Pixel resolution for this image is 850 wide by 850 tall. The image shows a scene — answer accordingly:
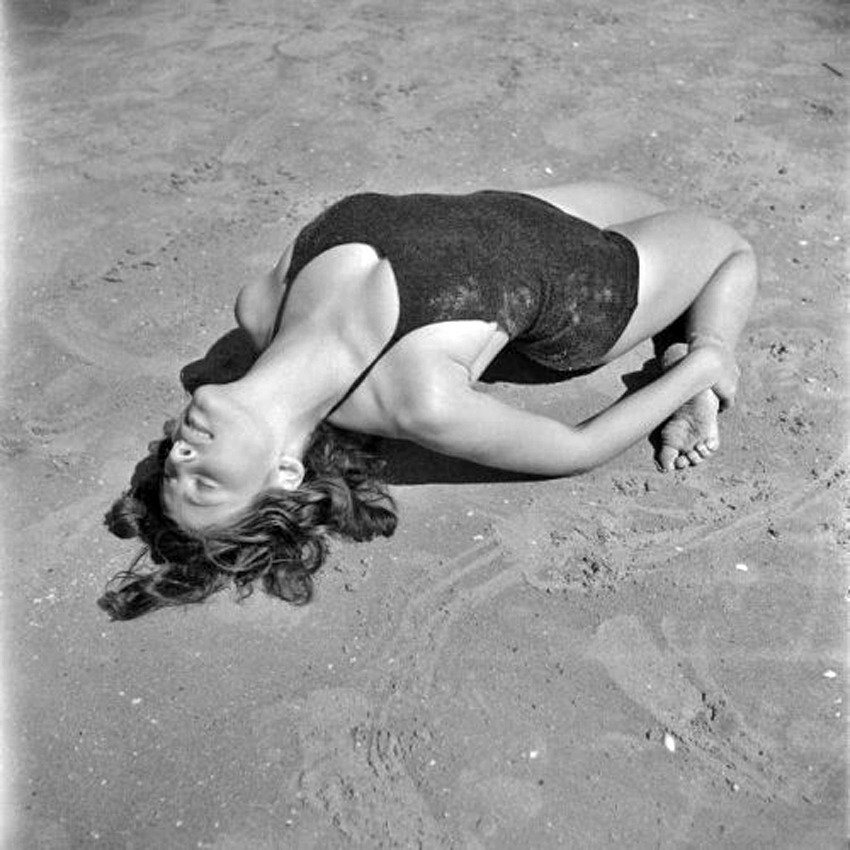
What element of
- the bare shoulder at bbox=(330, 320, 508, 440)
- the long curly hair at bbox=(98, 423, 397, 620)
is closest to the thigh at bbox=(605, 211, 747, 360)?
the bare shoulder at bbox=(330, 320, 508, 440)

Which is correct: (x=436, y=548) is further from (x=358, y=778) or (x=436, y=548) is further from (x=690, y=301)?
(x=690, y=301)

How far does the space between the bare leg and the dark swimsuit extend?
133 millimetres

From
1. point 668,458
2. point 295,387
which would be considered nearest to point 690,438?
point 668,458

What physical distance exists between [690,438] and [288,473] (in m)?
1.44

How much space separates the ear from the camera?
10.7ft

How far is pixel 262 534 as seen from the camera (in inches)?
129

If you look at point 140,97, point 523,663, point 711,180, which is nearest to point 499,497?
point 523,663

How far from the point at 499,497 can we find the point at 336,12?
3.91 metres

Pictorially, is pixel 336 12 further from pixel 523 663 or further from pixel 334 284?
pixel 523 663

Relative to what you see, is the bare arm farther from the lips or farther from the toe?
the lips

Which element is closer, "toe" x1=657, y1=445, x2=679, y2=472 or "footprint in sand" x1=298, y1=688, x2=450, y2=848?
"footprint in sand" x1=298, y1=688, x2=450, y2=848

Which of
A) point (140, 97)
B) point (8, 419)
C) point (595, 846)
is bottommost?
point (595, 846)

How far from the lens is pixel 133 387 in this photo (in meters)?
4.25

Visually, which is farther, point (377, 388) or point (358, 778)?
point (377, 388)
